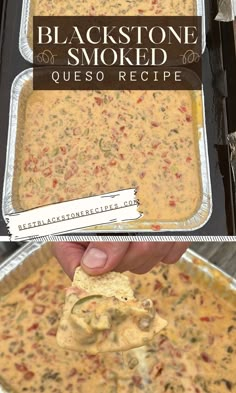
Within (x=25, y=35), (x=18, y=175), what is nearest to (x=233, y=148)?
(x=18, y=175)

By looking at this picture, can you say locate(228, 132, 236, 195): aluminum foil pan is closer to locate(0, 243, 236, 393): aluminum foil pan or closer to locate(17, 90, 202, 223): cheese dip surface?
locate(17, 90, 202, 223): cheese dip surface

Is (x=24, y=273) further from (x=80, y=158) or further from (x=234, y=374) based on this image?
(x=234, y=374)

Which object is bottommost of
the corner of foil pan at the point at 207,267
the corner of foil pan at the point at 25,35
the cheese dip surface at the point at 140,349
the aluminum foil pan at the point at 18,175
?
the cheese dip surface at the point at 140,349

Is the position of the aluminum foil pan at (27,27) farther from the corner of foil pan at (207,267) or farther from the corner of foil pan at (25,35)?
the corner of foil pan at (207,267)

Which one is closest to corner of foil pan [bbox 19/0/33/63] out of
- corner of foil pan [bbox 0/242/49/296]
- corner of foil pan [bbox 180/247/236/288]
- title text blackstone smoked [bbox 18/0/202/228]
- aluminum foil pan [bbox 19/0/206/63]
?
aluminum foil pan [bbox 19/0/206/63]

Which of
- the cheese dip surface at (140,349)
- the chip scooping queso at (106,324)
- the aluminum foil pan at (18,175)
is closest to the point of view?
the chip scooping queso at (106,324)

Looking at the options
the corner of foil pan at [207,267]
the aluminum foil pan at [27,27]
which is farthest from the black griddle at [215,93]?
the corner of foil pan at [207,267]

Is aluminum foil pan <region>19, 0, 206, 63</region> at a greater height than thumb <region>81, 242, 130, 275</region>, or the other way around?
aluminum foil pan <region>19, 0, 206, 63</region>

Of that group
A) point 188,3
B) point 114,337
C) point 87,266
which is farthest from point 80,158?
point 188,3
